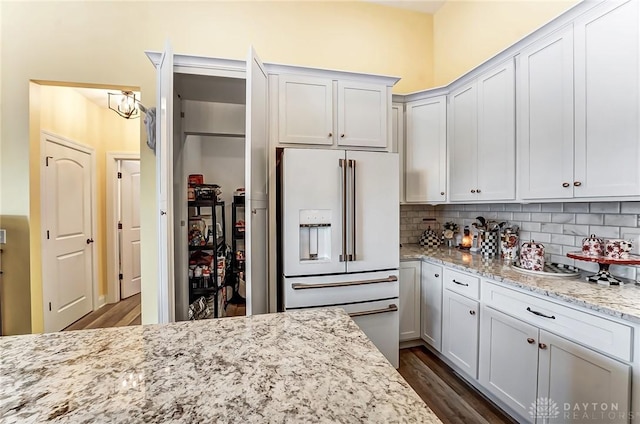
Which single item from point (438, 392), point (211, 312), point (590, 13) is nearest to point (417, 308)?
point (438, 392)

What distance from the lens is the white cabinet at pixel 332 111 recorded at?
7.48 feet

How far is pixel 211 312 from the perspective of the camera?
2.82 m

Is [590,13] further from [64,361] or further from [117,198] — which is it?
[117,198]

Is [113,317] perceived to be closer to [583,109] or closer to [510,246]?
[510,246]

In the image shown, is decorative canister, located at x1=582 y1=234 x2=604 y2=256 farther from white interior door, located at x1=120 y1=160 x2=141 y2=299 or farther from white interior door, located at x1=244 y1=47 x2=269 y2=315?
white interior door, located at x1=120 y1=160 x2=141 y2=299

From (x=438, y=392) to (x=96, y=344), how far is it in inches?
83.8

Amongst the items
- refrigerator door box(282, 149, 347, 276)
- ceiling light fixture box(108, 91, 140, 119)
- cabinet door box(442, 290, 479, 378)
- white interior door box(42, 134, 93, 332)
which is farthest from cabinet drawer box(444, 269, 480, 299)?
white interior door box(42, 134, 93, 332)

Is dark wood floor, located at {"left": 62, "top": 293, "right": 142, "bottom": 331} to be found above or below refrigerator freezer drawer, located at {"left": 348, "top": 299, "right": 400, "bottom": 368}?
below

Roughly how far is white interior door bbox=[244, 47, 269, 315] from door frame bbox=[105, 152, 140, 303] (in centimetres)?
294

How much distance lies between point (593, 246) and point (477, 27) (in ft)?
7.27

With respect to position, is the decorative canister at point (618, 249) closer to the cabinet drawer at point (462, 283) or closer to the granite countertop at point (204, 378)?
the cabinet drawer at point (462, 283)

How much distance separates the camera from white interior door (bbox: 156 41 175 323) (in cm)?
175

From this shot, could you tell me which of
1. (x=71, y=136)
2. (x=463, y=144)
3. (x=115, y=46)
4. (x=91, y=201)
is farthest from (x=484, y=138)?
(x=91, y=201)

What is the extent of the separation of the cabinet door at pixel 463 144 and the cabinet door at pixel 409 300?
0.77 meters
